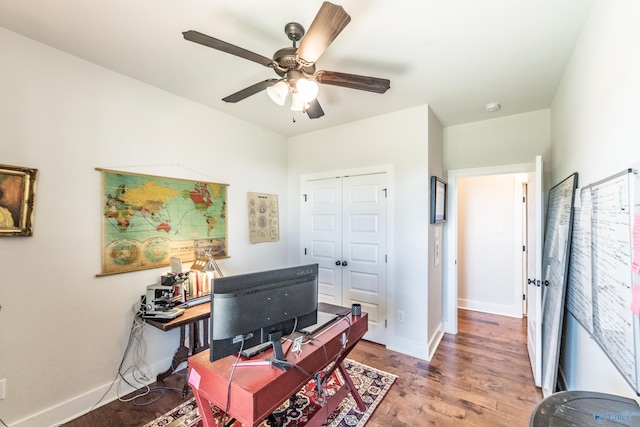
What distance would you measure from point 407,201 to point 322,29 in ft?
6.77

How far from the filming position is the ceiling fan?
4.13 ft

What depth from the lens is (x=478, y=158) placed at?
3268 mm

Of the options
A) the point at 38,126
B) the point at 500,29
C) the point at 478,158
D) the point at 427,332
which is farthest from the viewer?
the point at 478,158

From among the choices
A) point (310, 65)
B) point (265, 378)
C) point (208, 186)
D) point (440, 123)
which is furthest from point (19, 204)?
point (440, 123)

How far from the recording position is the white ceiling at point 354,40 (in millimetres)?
1535

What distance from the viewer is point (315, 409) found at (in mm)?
2041

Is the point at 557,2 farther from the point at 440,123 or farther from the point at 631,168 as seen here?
the point at 440,123

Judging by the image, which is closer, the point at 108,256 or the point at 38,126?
the point at 38,126

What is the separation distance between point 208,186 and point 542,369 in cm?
343

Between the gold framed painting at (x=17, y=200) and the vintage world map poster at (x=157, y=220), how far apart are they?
0.40m

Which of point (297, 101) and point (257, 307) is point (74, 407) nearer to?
point (257, 307)

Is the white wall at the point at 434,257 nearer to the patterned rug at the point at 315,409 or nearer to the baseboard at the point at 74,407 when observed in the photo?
the patterned rug at the point at 315,409

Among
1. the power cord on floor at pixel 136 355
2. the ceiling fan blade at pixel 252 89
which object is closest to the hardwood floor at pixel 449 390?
the power cord on floor at pixel 136 355

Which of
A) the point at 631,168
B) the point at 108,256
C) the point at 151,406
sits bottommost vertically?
the point at 151,406
